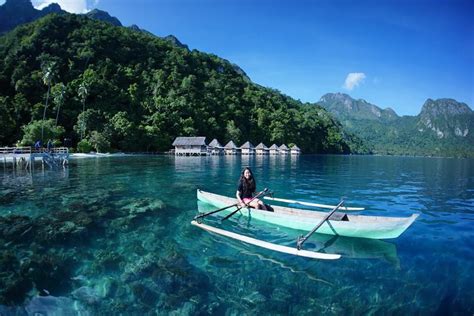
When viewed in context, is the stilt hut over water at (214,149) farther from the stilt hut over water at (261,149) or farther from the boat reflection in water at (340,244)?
the boat reflection in water at (340,244)

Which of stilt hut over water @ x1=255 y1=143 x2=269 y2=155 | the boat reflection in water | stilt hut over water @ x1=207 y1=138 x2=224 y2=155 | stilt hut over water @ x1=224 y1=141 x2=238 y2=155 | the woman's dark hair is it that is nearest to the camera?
the boat reflection in water

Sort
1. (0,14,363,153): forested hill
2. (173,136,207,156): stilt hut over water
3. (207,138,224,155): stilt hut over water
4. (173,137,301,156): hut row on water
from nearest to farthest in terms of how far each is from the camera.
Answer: (0,14,363,153): forested hill
(173,136,207,156): stilt hut over water
(173,137,301,156): hut row on water
(207,138,224,155): stilt hut over water

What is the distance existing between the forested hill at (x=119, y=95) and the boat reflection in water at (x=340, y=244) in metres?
59.0

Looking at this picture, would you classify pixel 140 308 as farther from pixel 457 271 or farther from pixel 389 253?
pixel 457 271

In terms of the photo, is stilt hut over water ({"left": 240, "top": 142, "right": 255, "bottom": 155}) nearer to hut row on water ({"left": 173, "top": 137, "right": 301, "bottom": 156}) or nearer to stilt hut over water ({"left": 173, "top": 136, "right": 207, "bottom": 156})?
hut row on water ({"left": 173, "top": 137, "right": 301, "bottom": 156})

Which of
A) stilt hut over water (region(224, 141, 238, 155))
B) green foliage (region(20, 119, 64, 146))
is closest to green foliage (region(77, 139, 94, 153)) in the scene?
green foliage (region(20, 119, 64, 146))

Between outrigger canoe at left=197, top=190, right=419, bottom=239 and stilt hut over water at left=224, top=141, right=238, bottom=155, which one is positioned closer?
outrigger canoe at left=197, top=190, right=419, bottom=239

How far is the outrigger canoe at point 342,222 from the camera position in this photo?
31.8 feet

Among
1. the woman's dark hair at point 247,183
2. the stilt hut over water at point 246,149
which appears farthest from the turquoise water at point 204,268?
the stilt hut over water at point 246,149

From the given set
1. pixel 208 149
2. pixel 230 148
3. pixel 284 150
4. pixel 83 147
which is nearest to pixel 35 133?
pixel 83 147

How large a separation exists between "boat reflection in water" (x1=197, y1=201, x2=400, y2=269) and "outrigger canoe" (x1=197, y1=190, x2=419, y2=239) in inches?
9.1

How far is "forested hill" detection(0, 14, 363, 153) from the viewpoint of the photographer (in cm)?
7531

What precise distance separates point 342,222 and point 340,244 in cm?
78

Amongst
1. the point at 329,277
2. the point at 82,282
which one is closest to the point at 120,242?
the point at 82,282
